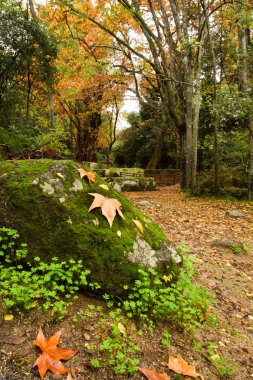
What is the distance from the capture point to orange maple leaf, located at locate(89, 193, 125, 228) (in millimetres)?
2594

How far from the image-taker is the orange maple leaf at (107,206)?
8.51 feet

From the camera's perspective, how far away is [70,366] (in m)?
1.71

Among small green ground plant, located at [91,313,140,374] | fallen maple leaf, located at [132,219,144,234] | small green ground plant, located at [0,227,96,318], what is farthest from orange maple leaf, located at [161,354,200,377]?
fallen maple leaf, located at [132,219,144,234]

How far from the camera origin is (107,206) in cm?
268

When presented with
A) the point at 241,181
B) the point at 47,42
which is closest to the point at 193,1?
the point at 47,42

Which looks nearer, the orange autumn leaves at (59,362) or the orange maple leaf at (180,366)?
the orange autumn leaves at (59,362)

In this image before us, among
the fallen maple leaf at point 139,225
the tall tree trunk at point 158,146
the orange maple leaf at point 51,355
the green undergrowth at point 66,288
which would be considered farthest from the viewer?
the tall tree trunk at point 158,146

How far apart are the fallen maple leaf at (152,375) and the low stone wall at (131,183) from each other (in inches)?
404

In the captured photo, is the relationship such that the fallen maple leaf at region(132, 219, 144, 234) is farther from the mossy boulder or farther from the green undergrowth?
the green undergrowth

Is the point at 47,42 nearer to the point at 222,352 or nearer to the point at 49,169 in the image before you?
the point at 49,169

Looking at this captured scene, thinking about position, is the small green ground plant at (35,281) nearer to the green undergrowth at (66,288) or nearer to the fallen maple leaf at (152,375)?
the green undergrowth at (66,288)

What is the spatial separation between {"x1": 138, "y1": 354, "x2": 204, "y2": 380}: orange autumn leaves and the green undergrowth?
1.01 ft

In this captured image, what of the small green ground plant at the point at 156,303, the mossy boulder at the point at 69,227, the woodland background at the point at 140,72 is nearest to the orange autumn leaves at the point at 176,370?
the small green ground plant at the point at 156,303

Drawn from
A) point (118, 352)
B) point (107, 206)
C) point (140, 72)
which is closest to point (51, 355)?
point (118, 352)
